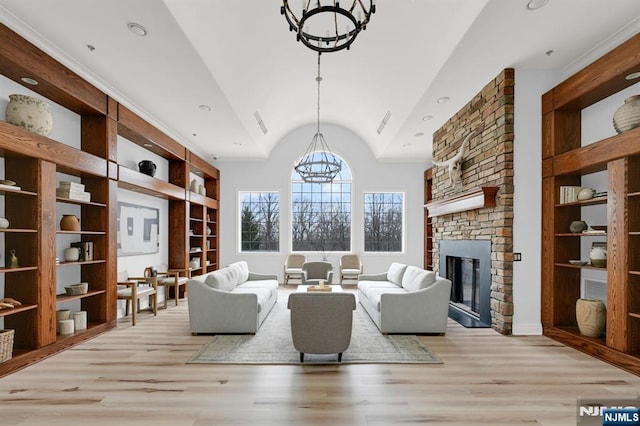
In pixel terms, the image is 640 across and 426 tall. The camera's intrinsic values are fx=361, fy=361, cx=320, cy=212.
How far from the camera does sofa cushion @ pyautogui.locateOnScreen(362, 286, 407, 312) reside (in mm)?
4959

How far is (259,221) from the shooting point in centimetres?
991

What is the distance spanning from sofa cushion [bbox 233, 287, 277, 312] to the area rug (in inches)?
13.3

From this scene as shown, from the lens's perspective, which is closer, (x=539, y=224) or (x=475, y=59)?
(x=475, y=59)

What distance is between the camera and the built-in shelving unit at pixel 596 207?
351 cm

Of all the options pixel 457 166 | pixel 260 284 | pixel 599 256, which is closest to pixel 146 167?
pixel 260 284

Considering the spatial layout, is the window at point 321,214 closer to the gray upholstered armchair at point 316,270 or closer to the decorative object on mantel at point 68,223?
the gray upholstered armchair at point 316,270

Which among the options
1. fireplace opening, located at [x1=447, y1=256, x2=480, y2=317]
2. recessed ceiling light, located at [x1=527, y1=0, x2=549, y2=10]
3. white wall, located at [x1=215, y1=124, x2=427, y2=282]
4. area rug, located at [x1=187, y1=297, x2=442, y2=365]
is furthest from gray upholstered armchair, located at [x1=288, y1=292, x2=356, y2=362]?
white wall, located at [x1=215, y1=124, x2=427, y2=282]

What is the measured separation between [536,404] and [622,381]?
1090 millimetres

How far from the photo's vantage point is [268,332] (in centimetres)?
473

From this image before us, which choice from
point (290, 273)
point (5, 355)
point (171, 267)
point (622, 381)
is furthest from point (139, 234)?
point (622, 381)

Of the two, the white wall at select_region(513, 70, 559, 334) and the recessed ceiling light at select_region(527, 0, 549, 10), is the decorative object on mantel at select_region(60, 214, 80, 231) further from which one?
the white wall at select_region(513, 70, 559, 334)

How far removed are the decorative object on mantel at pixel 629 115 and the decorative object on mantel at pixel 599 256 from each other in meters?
1.27

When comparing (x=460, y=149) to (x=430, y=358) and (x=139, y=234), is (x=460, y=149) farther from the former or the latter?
(x=139, y=234)

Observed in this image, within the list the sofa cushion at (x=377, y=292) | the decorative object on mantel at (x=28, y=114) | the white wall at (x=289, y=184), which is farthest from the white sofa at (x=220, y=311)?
the white wall at (x=289, y=184)
